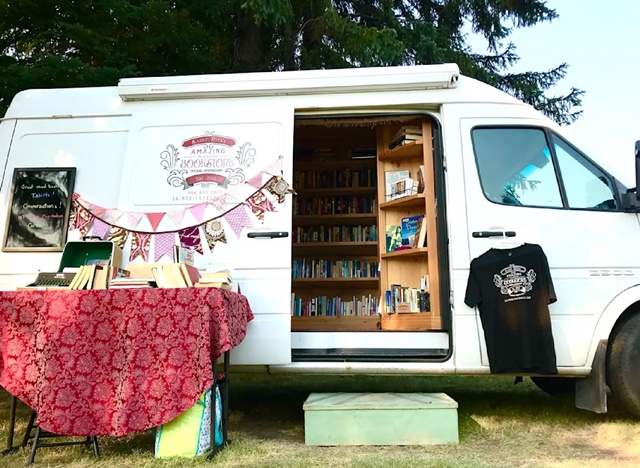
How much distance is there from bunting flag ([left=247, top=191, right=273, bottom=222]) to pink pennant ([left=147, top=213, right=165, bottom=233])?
2.10 ft

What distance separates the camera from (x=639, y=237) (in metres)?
3.76

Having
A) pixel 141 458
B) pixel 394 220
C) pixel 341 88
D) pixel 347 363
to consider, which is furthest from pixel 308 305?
pixel 141 458

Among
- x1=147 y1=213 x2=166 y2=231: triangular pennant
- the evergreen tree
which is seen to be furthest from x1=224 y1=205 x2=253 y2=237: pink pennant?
the evergreen tree

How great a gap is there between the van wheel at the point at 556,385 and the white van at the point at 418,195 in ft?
3.30

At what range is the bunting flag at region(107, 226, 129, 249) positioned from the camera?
12.8 ft

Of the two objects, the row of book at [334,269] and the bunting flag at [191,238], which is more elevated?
the row of book at [334,269]

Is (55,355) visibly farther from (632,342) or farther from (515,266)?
(632,342)

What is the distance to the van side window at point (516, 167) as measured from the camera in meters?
3.88

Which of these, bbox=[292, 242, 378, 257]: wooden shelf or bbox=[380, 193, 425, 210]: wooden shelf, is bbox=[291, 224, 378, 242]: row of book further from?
bbox=[380, 193, 425, 210]: wooden shelf

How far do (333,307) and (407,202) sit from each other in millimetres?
2032

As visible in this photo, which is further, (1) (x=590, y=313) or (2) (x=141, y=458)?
(1) (x=590, y=313)

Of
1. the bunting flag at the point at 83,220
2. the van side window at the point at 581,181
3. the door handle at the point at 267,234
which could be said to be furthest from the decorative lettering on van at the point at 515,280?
the bunting flag at the point at 83,220

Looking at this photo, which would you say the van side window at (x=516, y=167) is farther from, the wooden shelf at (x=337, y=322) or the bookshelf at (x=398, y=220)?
the wooden shelf at (x=337, y=322)

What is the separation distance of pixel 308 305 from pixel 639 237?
3.58 m
